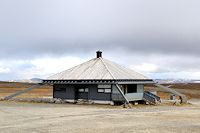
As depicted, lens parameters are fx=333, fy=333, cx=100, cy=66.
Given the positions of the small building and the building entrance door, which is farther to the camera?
the building entrance door

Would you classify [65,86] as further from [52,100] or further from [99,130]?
[99,130]

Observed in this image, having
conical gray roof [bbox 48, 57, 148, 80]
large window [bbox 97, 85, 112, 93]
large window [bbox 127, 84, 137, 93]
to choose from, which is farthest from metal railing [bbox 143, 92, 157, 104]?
large window [bbox 97, 85, 112, 93]

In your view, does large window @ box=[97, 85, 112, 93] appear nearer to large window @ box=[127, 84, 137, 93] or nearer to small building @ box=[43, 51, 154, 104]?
small building @ box=[43, 51, 154, 104]

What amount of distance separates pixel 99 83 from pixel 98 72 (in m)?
2.79

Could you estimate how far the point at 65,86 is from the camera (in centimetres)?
4019

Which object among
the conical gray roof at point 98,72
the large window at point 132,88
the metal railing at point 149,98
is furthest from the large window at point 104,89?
the metal railing at point 149,98

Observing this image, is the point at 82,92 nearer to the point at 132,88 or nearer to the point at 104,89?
the point at 104,89

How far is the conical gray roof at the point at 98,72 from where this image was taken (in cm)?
3759

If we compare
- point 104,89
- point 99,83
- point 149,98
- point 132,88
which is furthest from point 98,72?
point 149,98

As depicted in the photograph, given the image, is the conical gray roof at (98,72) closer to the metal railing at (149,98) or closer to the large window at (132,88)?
the large window at (132,88)

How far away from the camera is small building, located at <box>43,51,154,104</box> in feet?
119

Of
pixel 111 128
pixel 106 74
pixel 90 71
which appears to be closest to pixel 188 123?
pixel 111 128

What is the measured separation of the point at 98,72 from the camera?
128ft

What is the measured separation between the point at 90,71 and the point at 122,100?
6219 millimetres
